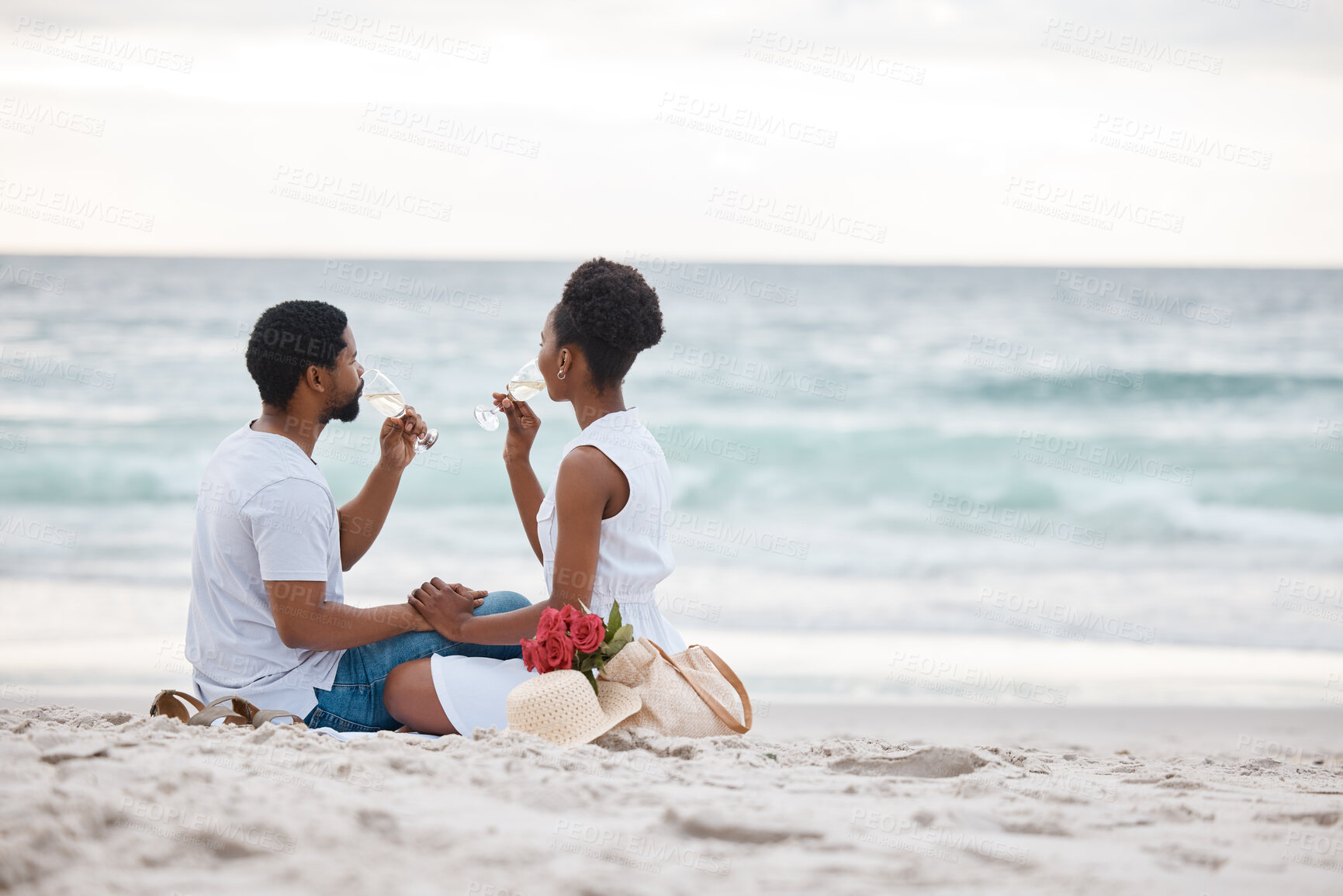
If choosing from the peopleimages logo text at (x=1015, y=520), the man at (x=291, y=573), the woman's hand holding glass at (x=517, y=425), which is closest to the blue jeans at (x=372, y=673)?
the man at (x=291, y=573)

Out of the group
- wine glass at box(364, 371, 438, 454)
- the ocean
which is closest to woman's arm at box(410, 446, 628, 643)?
wine glass at box(364, 371, 438, 454)

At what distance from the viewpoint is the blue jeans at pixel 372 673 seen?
11.2 feet

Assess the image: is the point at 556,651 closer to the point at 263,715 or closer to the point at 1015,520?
the point at 263,715

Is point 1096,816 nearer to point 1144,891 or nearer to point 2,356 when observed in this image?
point 1144,891

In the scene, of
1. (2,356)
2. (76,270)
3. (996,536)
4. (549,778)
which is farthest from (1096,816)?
(76,270)

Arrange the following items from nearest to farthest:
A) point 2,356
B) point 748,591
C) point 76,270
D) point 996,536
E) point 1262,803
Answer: point 1262,803
point 748,591
point 996,536
point 2,356
point 76,270

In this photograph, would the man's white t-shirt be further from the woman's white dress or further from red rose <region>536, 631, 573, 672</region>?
red rose <region>536, 631, 573, 672</region>

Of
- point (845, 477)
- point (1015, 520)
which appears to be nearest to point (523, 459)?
point (1015, 520)

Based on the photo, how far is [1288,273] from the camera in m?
36.6

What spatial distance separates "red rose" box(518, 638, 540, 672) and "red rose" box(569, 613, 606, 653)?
16cm

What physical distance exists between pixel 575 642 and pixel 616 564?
374 mm

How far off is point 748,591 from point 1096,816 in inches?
233

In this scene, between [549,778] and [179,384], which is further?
[179,384]

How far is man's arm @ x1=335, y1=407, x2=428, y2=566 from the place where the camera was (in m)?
3.86
